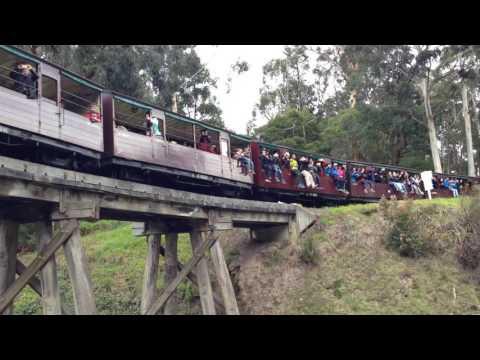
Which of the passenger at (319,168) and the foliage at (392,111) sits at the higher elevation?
the foliage at (392,111)

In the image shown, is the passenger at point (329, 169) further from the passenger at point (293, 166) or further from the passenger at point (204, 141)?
Answer: the passenger at point (204, 141)

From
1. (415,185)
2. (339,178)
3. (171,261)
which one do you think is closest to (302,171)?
(339,178)

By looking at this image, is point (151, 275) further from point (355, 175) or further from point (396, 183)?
point (396, 183)

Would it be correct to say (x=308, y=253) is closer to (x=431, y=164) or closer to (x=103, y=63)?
(x=103, y=63)

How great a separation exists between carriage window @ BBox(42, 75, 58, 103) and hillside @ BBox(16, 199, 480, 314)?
7081mm

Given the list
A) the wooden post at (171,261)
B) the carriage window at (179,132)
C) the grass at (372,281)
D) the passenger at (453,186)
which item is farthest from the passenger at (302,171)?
the passenger at (453,186)

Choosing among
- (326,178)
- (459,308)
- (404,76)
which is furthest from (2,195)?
(404,76)

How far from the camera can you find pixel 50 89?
11680 millimetres

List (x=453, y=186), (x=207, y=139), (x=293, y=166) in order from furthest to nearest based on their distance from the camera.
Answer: (x=453, y=186), (x=293, y=166), (x=207, y=139)

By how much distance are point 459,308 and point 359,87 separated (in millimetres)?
24216

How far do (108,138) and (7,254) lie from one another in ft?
12.3

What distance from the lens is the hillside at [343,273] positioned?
15.6m

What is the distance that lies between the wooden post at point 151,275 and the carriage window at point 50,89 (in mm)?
4567

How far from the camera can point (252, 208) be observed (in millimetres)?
16094
